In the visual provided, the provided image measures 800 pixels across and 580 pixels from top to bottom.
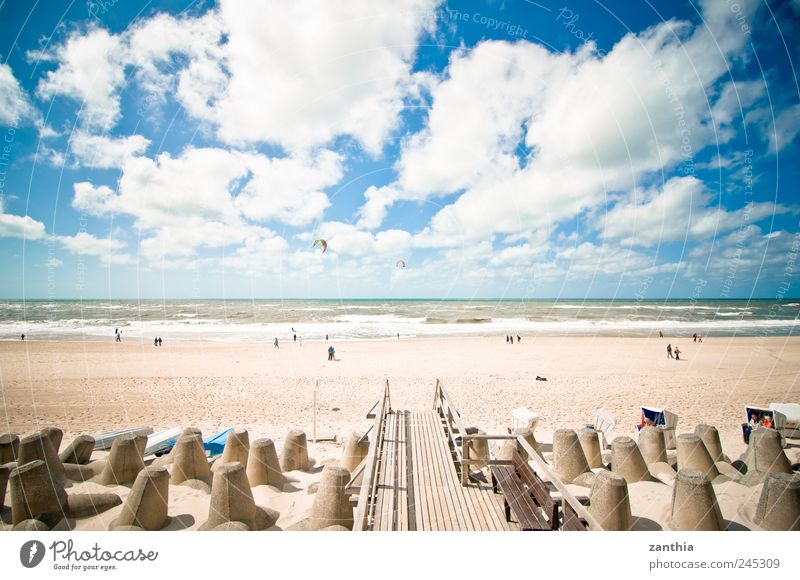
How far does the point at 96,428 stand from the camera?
1082 cm

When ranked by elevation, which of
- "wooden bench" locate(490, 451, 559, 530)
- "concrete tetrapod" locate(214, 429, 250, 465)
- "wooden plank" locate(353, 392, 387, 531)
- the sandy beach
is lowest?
the sandy beach

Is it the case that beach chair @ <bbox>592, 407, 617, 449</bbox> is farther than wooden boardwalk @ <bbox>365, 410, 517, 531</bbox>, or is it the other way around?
beach chair @ <bbox>592, 407, 617, 449</bbox>

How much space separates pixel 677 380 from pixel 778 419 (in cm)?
964

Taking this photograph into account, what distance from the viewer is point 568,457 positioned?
696 cm

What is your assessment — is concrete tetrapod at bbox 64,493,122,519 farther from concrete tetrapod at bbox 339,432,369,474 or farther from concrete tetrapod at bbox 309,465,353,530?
concrete tetrapod at bbox 339,432,369,474

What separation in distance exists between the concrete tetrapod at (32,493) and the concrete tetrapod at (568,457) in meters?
8.39

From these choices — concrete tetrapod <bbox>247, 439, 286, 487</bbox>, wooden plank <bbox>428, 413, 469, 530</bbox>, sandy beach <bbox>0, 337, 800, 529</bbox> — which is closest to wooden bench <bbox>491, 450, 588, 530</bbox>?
wooden plank <bbox>428, 413, 469, 530</bbox>

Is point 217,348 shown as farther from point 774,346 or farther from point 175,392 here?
point 774,346

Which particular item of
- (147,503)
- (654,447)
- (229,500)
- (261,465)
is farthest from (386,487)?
(654,447)

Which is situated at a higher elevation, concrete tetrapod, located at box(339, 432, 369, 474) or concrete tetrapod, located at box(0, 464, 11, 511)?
concrete tetrapod, located at box(0, 464, 11, 511)

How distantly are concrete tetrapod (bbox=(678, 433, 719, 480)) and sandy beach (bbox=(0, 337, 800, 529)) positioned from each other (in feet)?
1.76

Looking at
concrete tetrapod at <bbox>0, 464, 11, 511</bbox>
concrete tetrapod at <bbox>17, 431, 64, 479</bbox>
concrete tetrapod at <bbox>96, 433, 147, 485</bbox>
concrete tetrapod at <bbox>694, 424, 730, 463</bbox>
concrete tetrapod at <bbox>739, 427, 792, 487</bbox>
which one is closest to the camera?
concrete tetrapod at <bbox>0, 464, 11, 511</bbox>

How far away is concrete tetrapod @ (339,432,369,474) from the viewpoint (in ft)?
24.2

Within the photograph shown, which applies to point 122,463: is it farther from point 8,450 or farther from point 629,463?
point 629,463
